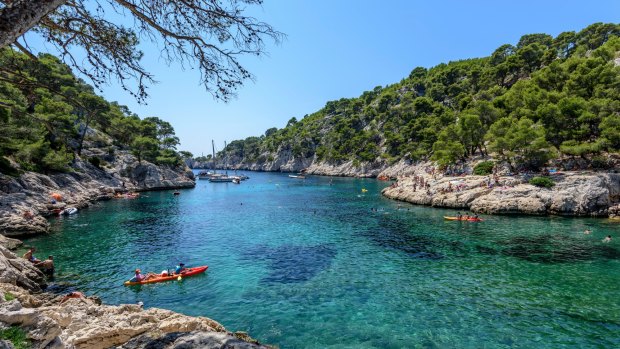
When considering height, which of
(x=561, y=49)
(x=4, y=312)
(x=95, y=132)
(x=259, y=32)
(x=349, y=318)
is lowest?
(x=349, y=318)

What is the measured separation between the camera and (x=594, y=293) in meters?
17.2

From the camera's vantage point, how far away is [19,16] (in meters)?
4.94

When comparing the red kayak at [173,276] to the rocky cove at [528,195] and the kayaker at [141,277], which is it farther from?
the rocky cove at [528,195]

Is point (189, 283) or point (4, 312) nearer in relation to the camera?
point (4, 312)

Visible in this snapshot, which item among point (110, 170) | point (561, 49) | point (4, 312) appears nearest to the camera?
point (4, 312)

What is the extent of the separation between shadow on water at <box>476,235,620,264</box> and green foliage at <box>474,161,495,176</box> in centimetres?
2349

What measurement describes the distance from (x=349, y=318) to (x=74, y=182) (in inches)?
2198

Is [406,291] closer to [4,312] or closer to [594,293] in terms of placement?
[594,293]

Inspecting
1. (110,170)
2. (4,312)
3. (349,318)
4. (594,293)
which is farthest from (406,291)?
(110,170)

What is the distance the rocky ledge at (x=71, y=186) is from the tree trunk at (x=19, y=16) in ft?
113

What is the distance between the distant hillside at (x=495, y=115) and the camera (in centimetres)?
→ 4425

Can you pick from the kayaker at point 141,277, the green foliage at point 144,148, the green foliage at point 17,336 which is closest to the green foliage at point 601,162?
the kayaker at point 141,277

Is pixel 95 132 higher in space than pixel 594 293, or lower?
higher

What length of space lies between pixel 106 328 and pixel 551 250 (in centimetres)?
2969
